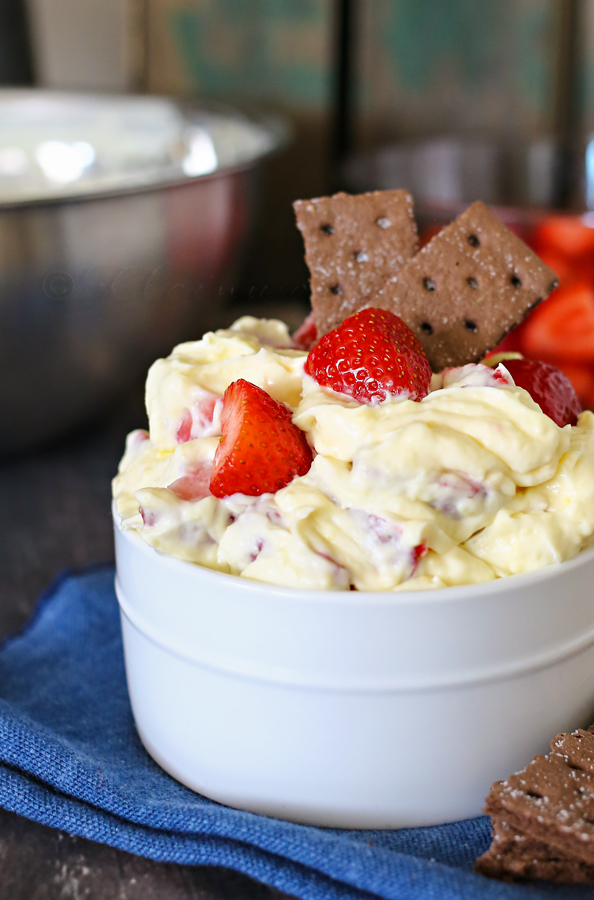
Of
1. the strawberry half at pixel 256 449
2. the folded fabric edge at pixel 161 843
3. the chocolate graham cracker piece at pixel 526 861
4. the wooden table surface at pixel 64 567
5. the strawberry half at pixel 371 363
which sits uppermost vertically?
the strawberry half at pixel 371 363

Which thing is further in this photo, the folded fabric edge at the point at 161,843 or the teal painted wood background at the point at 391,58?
the teal painted wood background at the point at 391,58

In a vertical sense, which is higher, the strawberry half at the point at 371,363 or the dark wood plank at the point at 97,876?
the strawberry half at the point at 371,363

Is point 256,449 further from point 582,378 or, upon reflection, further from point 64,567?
point 582,378

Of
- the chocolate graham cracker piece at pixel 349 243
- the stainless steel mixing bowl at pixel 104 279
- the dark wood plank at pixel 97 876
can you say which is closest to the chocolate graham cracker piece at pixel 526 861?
the dark wood plank at pixel 97 876

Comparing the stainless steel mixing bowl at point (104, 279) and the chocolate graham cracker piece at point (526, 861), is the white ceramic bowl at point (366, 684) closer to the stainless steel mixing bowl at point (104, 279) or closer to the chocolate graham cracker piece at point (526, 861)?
the chocolate graham cracker piece at point (526, 861)

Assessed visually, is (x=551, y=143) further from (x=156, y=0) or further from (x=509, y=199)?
(x=156, y=0)

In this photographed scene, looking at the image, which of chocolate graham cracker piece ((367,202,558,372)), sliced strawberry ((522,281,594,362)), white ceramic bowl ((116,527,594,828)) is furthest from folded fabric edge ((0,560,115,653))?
sliced strawberry ((522,281,594,362))

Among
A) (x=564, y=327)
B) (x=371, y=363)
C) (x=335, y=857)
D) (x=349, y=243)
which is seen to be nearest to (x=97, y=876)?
(x=335, y=857)

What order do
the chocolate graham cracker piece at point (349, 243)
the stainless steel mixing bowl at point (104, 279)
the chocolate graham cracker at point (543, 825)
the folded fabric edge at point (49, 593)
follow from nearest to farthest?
the chocolate graham cracker at point (543, 825) < the chocolate graham cracker piece at point (349, 243) < the folded fabric edge at point (49, 593) < the stainless steel mixing bowl at point (104, 279)
